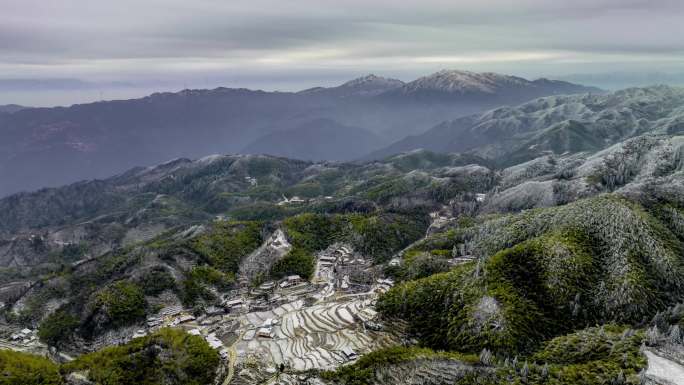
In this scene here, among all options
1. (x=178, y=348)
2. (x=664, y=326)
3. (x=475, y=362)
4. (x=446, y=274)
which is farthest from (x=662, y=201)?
(x=178, y=348)

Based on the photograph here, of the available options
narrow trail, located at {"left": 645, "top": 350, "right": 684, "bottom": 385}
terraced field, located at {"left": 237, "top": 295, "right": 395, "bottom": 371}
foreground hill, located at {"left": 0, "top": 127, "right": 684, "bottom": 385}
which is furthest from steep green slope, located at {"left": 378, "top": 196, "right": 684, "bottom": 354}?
narrow trail, located at {"left": 645, "top": 350, "right": 684, "bottom": 385}

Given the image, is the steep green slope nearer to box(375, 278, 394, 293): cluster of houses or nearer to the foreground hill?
the foreground hill

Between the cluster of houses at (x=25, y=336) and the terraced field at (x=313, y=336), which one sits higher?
the terraced field at (x=313, y=336)

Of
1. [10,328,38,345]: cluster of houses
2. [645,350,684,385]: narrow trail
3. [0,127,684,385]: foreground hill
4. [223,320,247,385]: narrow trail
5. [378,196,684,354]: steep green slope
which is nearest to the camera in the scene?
[645,350,684,385]: narrow trail

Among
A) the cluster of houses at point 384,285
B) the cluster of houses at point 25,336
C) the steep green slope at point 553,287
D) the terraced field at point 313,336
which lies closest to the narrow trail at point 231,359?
the terraced field at point 313,336

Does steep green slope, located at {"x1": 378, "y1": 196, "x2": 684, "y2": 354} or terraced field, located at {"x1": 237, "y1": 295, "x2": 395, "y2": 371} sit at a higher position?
steep green slope, located at {"x1": 378, "y1": 196, "x2": 684, "y2": 354}

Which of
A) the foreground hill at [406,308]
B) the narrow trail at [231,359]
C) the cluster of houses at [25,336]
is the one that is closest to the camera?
the foreground hill at [406,308]

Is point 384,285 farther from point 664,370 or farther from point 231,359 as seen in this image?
point 664,370

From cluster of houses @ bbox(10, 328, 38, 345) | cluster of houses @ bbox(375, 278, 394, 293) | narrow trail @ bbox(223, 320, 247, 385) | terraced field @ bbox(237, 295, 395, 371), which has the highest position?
narrow trail @ bbox(223, 320, 247, 385)

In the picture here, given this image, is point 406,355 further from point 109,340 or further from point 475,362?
point 109,340

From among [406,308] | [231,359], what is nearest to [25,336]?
[231,359]

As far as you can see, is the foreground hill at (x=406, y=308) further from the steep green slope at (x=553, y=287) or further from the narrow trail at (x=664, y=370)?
the narrow trail at (x=664, y=370)
